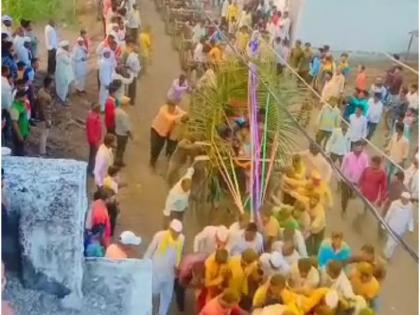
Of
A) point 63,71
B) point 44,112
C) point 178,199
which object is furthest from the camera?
point 63,71

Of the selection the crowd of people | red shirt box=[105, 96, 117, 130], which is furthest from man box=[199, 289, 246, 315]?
red shirt box=[105, 96, 117, 130]

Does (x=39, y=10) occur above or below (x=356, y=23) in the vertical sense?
below

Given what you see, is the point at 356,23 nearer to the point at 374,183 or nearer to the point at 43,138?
the point at 374,183

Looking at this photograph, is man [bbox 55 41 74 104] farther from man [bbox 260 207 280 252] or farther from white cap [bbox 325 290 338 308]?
white cap [bbox 325 290 338 308]

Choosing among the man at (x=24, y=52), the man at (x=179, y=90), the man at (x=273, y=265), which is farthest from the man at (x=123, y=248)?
the man at (x=24, y=52)

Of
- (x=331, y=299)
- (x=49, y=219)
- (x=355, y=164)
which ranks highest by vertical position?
(x=49, y=219)

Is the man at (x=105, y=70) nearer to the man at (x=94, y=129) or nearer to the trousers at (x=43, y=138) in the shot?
the trousers at (x=43, y=138)

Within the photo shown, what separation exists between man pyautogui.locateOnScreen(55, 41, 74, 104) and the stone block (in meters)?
7.18

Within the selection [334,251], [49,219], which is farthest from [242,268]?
[49,219]

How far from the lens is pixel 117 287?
335 centimetres

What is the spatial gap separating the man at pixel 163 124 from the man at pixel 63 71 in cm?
214

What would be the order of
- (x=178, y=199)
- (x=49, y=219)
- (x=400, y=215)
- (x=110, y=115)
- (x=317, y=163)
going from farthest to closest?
(x=110, y=115) → (x=317, y=163) → (x=400, y=215) → (x=178, y=199) → (x=49, y=219)

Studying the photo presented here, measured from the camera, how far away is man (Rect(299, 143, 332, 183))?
7.46 meters

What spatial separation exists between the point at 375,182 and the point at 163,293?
2875mm
